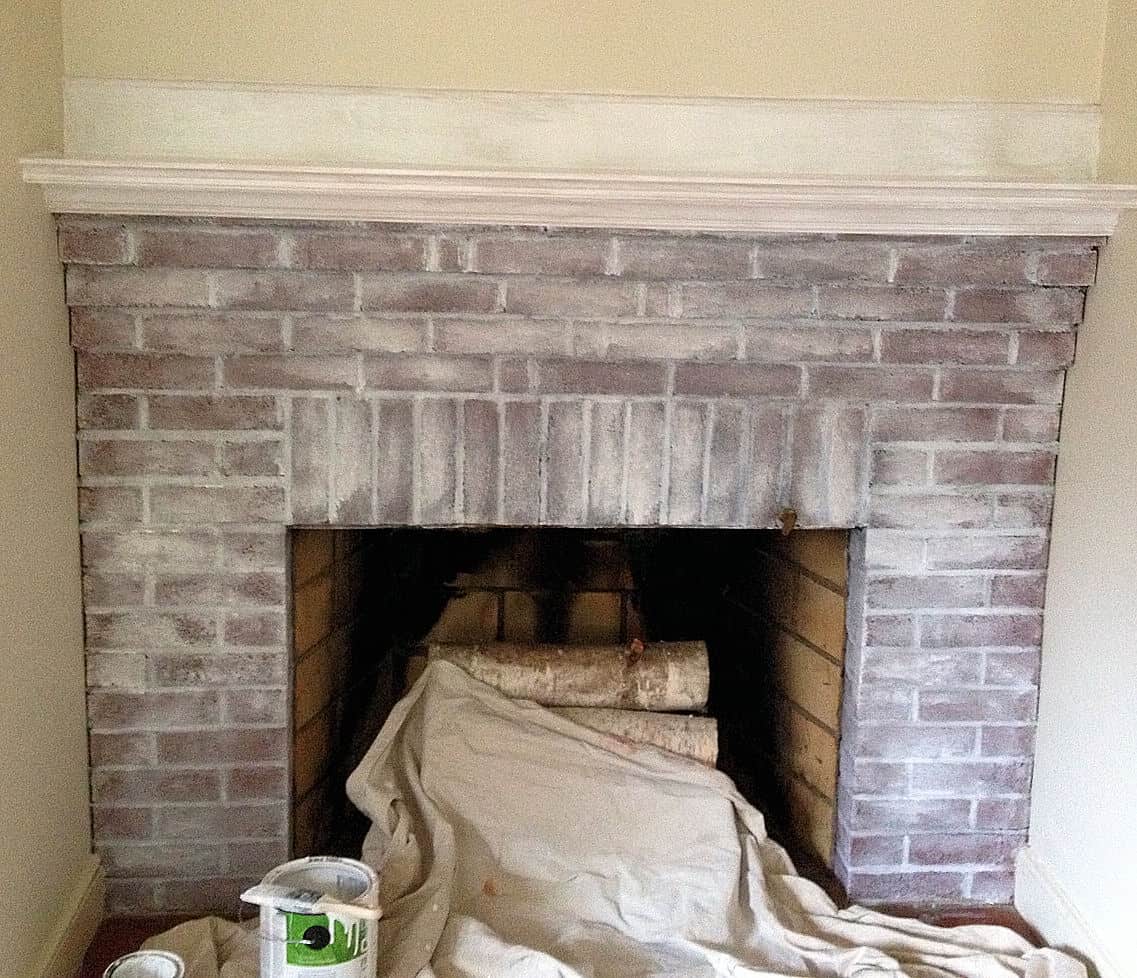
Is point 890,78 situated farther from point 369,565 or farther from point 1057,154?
point 369,565

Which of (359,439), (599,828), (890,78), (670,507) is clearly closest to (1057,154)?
(890,78)

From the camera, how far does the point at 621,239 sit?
1.93 meters

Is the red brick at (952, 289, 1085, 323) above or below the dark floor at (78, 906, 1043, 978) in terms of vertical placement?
above

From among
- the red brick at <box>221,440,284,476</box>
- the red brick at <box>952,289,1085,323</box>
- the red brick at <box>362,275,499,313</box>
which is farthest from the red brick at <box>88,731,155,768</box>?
the red brick at <box>952,289,1085,323</box>

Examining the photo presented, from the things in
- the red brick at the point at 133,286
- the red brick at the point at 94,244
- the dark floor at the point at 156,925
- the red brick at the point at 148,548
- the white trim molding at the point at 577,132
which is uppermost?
the white trim molding at the point at 577,132

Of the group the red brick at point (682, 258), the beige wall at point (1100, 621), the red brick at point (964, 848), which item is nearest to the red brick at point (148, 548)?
the red brick at point (682, 258)

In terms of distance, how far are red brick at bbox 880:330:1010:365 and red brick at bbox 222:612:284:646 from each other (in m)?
1.16

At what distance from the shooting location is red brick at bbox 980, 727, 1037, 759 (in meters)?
2.14

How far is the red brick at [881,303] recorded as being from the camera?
198 cm

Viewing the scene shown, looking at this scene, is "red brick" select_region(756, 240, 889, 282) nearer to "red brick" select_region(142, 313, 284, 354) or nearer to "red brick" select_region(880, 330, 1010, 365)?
"red brick" select_region(880, 330, 1010, 365)

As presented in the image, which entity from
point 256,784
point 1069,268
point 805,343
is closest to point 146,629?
point 256,784

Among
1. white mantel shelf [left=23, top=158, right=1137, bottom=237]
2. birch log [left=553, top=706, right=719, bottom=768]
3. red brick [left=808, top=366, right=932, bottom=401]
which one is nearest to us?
white mantel shelf [left=23, top=158, right=1137, bottom=237]

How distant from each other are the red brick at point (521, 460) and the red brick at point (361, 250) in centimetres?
30

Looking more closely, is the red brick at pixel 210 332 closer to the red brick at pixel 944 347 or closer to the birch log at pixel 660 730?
the birch log at pixel 660 730
